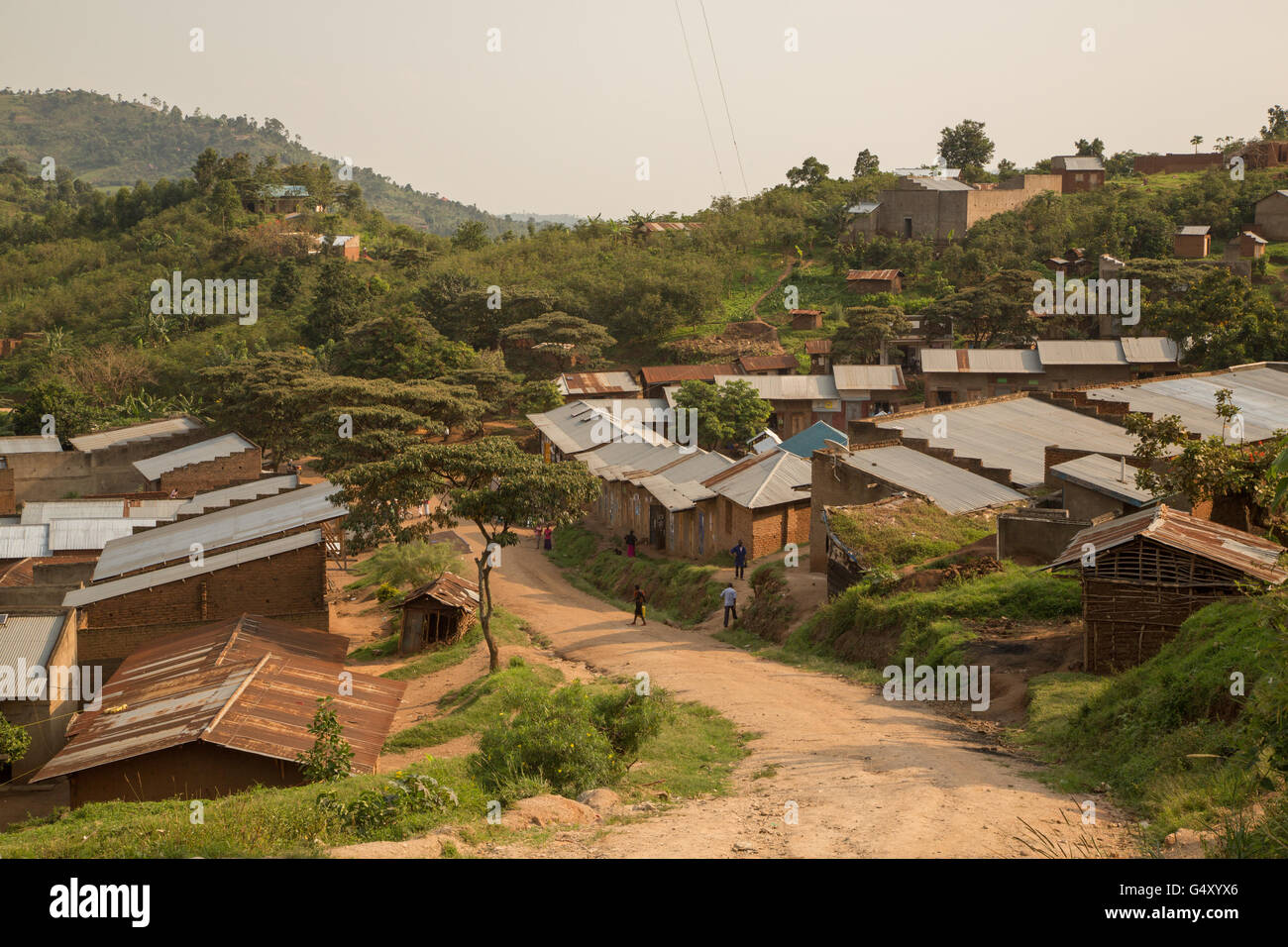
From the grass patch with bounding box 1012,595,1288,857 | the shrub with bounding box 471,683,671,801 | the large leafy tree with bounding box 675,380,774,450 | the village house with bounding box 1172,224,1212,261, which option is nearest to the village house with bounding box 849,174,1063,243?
→ the village house with bounding box 1172,224,1212,261

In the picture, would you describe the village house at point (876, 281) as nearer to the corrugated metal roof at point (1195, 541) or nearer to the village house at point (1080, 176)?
the village house at point (1080, 176)

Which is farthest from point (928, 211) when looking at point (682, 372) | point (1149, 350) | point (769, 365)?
point (682, 372)

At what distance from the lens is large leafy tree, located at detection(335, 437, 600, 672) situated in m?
21.1

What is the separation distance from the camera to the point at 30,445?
144ft

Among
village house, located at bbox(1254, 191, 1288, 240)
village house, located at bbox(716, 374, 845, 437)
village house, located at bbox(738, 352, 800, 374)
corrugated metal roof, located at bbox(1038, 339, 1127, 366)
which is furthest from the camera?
village house, located at bbox(1254, 191, 1288, 240)

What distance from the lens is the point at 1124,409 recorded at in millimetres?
35344

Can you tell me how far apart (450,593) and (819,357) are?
3624 centimetres

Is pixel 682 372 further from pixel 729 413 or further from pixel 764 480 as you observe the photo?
pixel 764 480

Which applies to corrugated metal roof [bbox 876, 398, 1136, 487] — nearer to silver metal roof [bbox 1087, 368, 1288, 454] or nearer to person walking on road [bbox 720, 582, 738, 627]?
silver metal roof [bbox 1087, 368, 1288, 454]

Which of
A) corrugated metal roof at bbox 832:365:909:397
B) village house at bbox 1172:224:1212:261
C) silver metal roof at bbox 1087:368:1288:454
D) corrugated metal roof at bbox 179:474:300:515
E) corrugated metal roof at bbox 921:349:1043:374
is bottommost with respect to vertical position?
corrugated metal roof at bbox 179:474:300:515

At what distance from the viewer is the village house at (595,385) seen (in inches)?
2112

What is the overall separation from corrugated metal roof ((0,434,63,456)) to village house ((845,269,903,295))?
149ft
